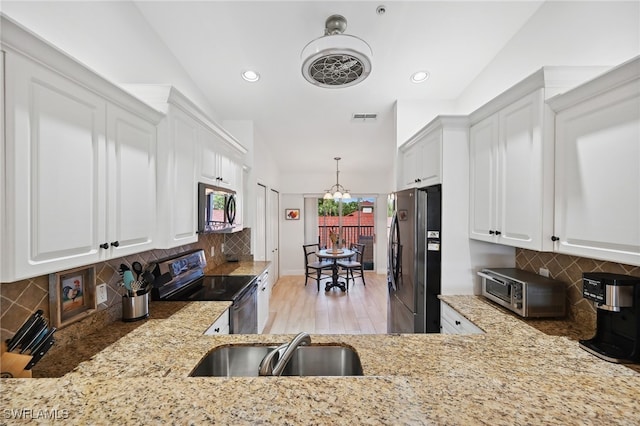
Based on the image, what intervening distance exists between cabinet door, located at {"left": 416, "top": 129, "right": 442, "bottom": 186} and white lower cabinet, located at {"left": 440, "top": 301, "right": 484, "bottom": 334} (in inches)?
41.3

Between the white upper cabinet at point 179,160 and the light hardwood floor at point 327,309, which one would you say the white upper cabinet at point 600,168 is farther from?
the light hardwood floor at point 327,309

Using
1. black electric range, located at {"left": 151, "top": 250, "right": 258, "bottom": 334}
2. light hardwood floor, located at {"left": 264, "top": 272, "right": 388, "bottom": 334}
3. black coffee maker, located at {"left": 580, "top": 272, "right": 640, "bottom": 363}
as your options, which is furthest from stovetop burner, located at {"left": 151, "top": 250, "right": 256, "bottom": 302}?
black coffee maker, located at {"left": 580, "top": 272, "right": 640, "bottom": 363}

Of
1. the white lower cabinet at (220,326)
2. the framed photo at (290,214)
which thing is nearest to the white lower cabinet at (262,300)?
the white lower cabinet at (220,326)

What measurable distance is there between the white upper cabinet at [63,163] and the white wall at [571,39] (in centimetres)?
261

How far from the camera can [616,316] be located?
1.33 meters

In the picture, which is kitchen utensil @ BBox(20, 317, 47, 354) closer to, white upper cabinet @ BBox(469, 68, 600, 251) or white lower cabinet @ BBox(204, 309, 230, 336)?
white lower cabinet @ BBox(204, 309, 230, 336)

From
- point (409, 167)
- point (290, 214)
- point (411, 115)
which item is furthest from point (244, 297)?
point (290, 214)

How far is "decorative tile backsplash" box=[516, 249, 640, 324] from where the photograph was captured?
1.50m

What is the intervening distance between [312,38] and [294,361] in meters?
2.31

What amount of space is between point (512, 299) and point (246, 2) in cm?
269

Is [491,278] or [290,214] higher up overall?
[290,214]

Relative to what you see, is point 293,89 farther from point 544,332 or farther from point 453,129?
point 544,332

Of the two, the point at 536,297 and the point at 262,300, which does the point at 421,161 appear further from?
the point at 262,300

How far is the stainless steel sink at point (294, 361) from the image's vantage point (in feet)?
4.40
